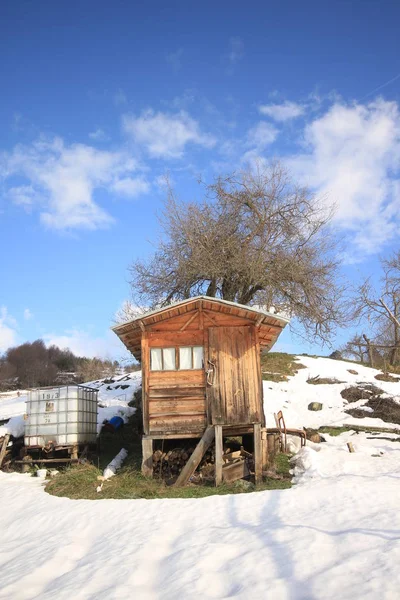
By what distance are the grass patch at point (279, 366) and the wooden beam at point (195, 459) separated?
14019 millimetres

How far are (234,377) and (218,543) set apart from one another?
753 centimetres

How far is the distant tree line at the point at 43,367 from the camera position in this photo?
63.7 metres

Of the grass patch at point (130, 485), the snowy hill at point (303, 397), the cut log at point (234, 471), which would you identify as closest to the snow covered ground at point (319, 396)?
the snowy hill at point (303, 397)

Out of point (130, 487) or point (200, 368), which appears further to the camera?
point (200, 368)

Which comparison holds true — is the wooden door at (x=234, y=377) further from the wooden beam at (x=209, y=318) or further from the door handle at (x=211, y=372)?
the wooden beam at (x=209, y=318)

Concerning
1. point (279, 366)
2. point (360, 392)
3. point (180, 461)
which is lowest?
point (180, 461)

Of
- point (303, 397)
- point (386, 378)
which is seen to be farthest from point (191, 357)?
point (386, 378)

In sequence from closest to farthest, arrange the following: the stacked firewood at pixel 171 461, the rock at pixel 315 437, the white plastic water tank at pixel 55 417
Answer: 1. the stacked firewood at pixel 171 461
2. the white plastic water tank at pixel 55 417
3. the rock at pixel 315 437

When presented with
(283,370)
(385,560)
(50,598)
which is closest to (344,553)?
(385,560)

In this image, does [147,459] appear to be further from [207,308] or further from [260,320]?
[260,320]

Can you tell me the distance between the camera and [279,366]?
3131cm

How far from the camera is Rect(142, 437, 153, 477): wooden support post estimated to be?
594 inches

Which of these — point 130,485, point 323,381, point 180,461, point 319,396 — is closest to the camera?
point 130,485

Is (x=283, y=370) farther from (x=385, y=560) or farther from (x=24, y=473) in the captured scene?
(x=385, y=560)
